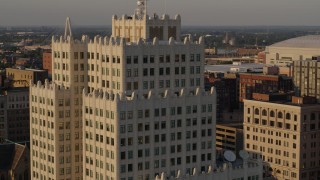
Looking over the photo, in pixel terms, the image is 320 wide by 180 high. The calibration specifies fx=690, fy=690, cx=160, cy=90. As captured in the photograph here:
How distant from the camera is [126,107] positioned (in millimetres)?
96938

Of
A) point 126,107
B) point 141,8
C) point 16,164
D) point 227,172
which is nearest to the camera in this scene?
point 126,107

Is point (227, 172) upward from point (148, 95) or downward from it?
downward

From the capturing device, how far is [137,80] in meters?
101

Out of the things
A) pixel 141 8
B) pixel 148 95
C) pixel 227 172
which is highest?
pixel 141 8

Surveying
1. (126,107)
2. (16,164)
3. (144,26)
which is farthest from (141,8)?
(16,164)

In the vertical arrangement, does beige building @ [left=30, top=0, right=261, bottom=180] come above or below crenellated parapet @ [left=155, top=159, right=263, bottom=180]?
above

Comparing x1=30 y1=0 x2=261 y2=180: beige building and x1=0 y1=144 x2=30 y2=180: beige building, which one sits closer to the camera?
x1=30 y1=0 x2=261 y2=180: beige building

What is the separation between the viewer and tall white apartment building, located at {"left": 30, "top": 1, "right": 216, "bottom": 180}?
98625mm

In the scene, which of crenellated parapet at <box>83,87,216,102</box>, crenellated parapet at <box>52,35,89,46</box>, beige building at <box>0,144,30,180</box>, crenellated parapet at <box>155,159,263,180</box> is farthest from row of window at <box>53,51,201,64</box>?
beige building at <box>0,144,30,180</box>

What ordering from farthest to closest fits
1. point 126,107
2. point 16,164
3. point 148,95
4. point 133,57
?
point 16,164, point 148,95, point 133,57, point 126,107

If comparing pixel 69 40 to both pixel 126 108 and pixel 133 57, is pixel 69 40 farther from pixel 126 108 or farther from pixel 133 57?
pixel 126 108

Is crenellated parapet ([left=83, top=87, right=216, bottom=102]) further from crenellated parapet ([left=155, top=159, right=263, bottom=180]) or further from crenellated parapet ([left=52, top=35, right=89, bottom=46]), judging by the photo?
crenellated parapet ([left=155, top=159, right=263, bottom=180])

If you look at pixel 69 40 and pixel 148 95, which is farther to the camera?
pixel 69 40

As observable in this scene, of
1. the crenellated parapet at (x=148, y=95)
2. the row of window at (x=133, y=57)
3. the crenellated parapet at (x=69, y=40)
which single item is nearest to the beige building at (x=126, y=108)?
the crenellated parapet at (x=148, y=95)
